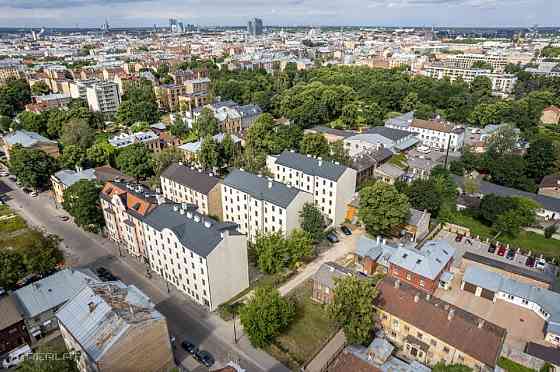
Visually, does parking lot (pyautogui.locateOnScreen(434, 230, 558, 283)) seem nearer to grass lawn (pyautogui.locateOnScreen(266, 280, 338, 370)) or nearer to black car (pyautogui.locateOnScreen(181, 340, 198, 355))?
grass lawn (pyautogui.locateOnScreen(266, 280, 338, 370))

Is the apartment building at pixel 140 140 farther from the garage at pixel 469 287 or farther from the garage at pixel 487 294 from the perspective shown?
the garage at pixel 487 294

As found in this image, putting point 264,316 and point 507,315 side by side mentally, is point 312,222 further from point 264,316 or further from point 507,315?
point 507,315

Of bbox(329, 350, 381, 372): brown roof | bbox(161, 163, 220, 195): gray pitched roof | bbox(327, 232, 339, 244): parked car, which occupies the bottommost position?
bbox(327, 232, 339, 244): parked car

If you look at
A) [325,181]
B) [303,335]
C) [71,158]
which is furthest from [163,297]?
[71,158]

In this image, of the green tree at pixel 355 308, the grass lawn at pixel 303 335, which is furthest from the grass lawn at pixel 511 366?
the grass lawn at pixel 303 335

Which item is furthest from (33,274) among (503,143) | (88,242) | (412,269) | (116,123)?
(503,143)

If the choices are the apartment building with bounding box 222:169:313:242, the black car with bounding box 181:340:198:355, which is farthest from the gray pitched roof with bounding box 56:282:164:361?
the apartment building with bounding box 222:169:313:242
